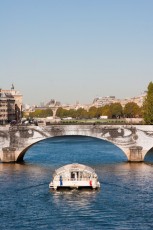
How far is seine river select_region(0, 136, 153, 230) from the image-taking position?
37.9 metres

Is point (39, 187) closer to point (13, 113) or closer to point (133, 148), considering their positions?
point (133, 148)

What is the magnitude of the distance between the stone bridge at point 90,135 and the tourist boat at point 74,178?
17104 millimetres

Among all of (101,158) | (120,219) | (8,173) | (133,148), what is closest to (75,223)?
(120,219)

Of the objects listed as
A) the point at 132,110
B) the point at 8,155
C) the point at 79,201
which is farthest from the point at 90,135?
the point at 132,110

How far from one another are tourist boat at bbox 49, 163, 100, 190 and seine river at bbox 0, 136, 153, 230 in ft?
3.08

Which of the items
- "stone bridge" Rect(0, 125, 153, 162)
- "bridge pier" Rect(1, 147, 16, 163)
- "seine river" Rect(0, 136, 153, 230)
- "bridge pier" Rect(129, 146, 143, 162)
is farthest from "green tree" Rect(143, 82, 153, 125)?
"bridge pier" Rect(1, 147, 16, 163)

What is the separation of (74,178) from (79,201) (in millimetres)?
5890

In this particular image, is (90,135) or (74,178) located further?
(90,135)

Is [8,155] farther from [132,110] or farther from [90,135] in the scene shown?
[132,110]

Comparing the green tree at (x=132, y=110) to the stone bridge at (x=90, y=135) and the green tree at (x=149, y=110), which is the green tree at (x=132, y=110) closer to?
the green tree at (x=149, y=110)

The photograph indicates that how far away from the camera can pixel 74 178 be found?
164 feet

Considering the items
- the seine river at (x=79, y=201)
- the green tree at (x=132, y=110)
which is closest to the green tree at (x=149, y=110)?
the seine river at (x=79, y=201)

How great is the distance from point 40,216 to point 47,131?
29462 mm

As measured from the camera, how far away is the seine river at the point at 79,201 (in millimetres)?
37938
